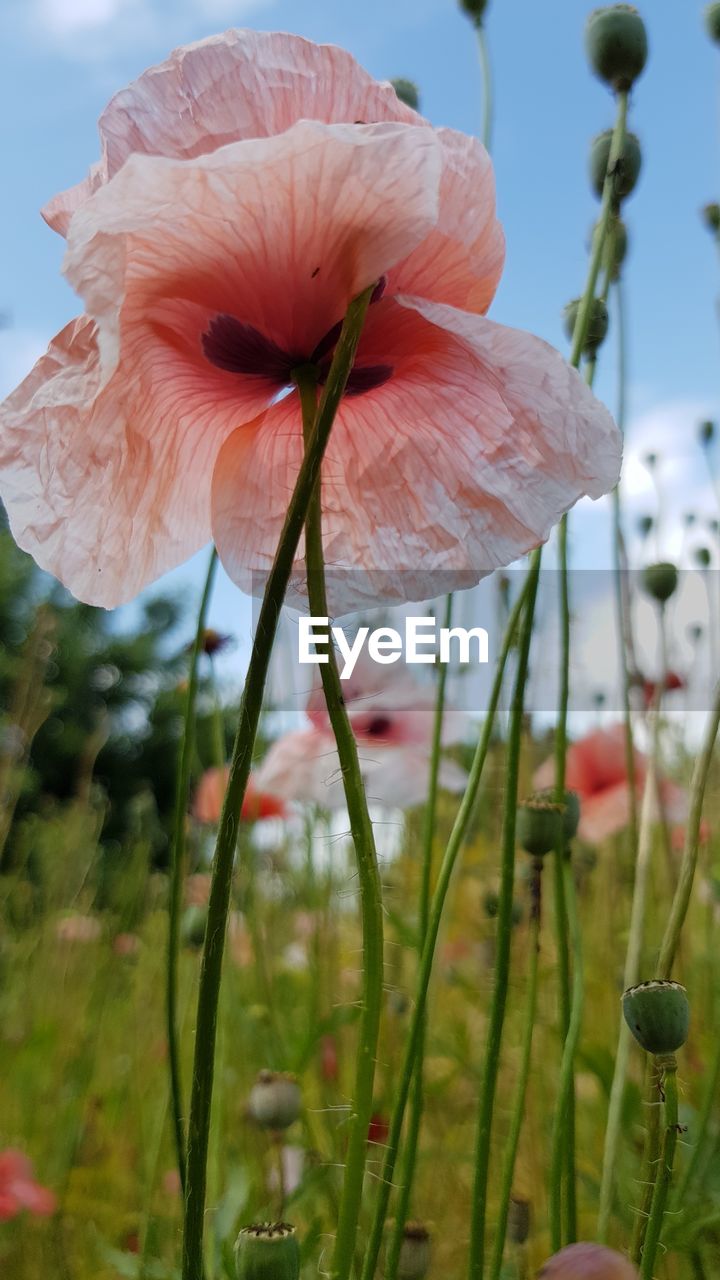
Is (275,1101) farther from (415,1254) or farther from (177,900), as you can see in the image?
(177,900)

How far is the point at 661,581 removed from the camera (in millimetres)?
872

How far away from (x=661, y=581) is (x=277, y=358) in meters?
0.52

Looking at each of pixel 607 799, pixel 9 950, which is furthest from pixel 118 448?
pixel 9 950

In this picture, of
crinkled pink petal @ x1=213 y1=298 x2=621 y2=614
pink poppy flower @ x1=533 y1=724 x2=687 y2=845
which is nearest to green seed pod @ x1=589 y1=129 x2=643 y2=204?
crinkled pink petal @ x1=213 y1=298 x2=621 y2=614

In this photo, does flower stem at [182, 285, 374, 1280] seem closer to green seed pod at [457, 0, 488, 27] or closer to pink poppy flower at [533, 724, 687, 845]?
green seed pod at [457, 0, 488, 27]

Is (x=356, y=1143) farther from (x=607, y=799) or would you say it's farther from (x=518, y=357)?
(x=607, y=799)

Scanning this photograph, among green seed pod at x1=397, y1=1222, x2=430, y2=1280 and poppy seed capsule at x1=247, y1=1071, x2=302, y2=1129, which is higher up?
poppy seed capsule at x1=247, y1=1071, x2=302, y2=1129

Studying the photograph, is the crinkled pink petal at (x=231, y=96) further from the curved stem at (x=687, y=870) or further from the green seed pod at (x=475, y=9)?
the green seed pod at (x=475, y=9)

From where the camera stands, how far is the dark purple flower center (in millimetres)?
422

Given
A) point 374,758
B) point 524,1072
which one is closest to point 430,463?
point 524,1072

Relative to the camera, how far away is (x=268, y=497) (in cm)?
47

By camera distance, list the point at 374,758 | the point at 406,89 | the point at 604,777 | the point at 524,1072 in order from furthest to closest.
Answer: the point at 604,777
the point at 374,758
the point at 406,89
the point at 524,1072

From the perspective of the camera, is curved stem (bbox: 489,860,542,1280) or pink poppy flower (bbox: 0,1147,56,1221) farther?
pink poppy flower (bbox: 0,1147,56,1221)

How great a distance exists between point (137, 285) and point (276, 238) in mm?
55
